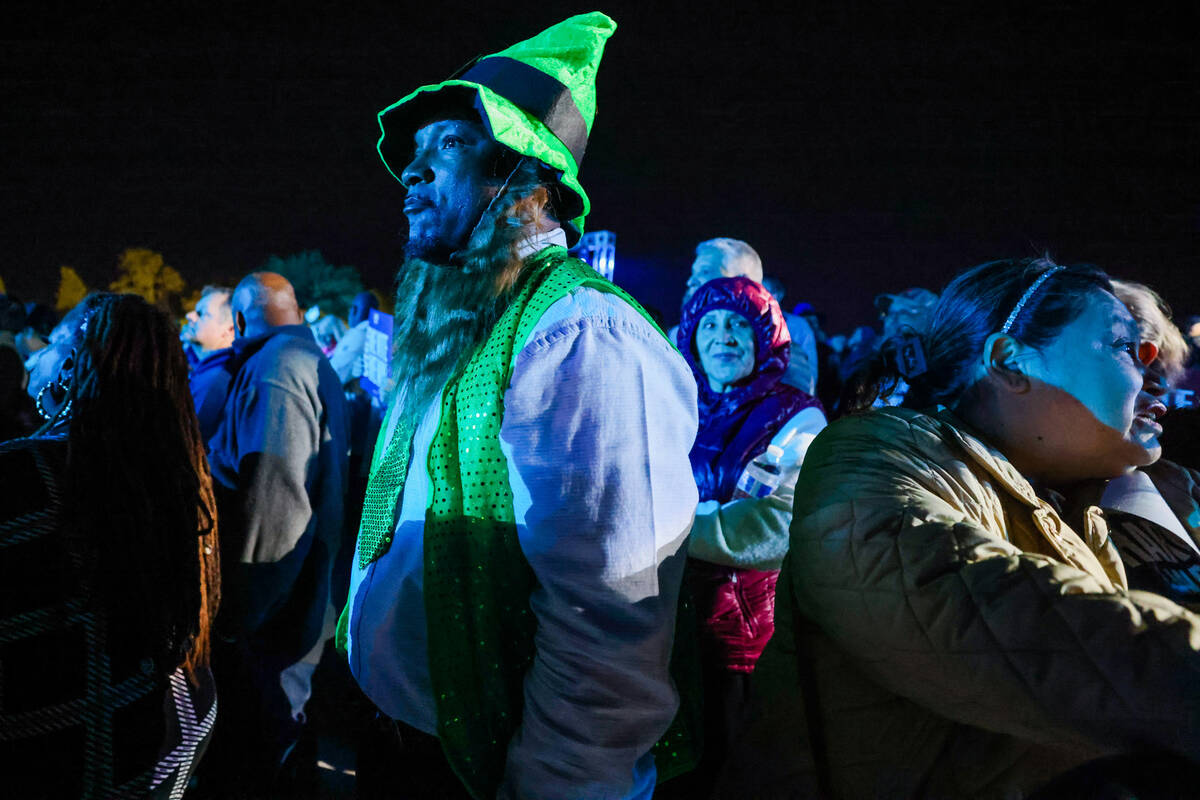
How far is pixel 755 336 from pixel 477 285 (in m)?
2.14

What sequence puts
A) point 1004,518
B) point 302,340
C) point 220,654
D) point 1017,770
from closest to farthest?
1. point 1017,770
2. point 1004,518
3. point 220,654
4. point 302,340

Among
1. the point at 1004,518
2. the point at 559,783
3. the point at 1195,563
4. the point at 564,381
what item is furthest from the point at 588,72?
the point at 1195,563

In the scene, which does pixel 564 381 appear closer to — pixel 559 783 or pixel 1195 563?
pixel 559 783

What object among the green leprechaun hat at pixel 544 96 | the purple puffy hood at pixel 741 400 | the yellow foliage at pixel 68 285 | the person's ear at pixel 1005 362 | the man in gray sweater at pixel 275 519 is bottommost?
the yellow foliage at pixel 68 285

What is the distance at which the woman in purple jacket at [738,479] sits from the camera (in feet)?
10.1

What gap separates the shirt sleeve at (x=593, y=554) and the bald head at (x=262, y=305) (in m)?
3.31

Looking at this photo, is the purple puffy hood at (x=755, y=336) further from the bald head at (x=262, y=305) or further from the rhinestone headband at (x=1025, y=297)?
the bald head at (x=262, y=305)

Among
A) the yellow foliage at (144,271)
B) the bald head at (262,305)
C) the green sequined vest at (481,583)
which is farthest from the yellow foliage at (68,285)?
the green sequined vest at (481,583)

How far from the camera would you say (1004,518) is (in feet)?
5.34

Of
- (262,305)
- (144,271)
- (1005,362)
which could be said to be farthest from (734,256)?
(144,271)

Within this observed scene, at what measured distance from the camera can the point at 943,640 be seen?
4.14ft

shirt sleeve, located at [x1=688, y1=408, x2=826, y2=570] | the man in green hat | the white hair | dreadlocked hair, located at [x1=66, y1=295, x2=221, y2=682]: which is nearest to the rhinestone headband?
the man in green hat

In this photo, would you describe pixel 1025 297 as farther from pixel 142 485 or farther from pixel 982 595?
pixel 142 485

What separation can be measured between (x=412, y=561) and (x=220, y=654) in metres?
2.18
